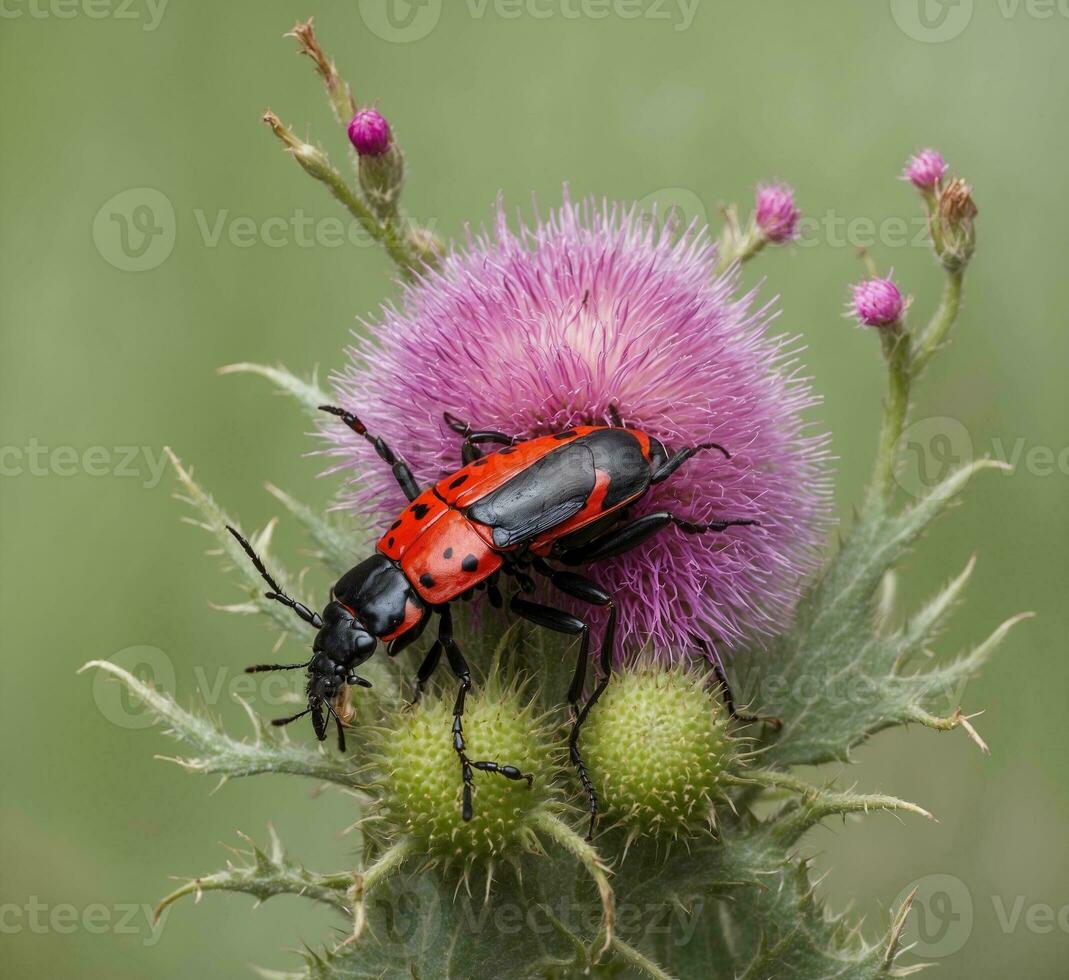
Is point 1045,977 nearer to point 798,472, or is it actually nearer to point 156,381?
point 798,472

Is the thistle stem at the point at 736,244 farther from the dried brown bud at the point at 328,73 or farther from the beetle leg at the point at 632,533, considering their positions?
the dried brown bud at the point at 328,73

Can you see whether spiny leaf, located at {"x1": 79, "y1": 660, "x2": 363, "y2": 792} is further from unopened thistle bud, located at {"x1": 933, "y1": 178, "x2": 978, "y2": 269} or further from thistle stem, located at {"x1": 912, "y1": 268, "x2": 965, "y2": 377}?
unopened thistle bud, located at {"x1": 933, "y1": 178, "x2": 978, "y2": 269}

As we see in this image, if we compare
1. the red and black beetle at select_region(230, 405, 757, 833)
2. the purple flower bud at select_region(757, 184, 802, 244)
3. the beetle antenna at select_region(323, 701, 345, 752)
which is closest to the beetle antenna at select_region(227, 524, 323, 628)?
the red and black beetle at select_region(230, 405, 757, 833)

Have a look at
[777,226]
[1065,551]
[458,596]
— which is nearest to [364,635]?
[458,596]

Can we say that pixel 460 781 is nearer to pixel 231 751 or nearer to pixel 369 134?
pixel 231 751

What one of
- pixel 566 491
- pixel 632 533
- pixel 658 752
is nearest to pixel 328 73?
pixel 566 491

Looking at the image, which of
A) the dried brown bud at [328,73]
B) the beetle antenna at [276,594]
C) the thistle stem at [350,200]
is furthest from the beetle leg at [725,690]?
the dried brown bud at [328,73]
